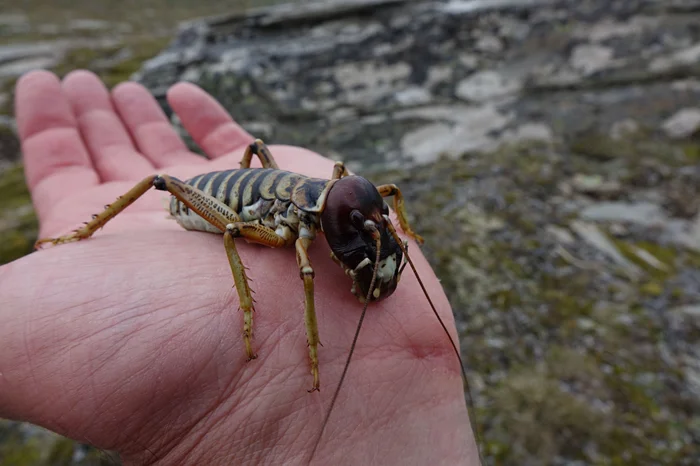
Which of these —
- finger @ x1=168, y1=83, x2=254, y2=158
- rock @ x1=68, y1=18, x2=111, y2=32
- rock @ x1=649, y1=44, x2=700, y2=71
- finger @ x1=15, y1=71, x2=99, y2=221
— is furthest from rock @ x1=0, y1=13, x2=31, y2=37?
rock @ x1=649, y1=44, x2=700, y2=71

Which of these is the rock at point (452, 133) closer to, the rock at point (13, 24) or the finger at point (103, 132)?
the finger at point (103, 132)

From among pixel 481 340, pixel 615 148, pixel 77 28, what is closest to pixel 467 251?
pixel 481 340

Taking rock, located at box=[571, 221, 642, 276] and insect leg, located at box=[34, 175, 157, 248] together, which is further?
rock, located at box=[571, 221, 642, 276]

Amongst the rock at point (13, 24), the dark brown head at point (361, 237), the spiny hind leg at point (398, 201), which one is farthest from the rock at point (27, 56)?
the dark brown head at point (361, 237)

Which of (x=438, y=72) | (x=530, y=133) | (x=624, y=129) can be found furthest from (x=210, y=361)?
(x=624, y=129)

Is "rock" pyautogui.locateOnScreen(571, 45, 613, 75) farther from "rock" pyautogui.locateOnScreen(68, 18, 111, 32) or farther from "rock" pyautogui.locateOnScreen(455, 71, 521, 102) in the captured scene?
"rock" pyautogui.locateOnScreen(68, 18, 111, 32)

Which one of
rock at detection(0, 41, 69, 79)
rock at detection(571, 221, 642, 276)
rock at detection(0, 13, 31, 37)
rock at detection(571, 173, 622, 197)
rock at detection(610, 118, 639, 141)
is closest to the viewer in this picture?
rock at detection(571, 221, 642, 276)
